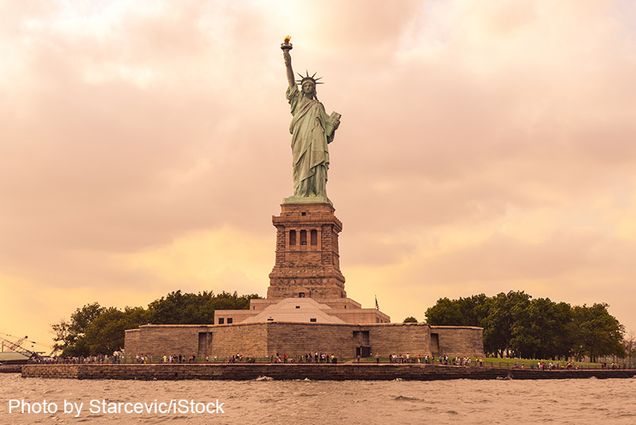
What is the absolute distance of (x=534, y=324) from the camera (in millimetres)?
99312

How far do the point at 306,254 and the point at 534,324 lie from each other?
92.1 feet

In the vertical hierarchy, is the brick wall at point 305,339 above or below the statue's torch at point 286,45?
below

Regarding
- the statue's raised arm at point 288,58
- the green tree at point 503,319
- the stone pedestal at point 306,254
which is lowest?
the green tree at point 503,319

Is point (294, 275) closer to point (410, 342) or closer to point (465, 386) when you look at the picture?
point (410, 342)

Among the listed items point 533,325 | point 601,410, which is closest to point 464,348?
point 533,325

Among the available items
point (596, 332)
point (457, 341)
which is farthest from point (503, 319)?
point (457, 341)

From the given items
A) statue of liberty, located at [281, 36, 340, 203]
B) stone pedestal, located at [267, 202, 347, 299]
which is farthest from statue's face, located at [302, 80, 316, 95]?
stone pedestal, located at [267, 202, 347, 299]

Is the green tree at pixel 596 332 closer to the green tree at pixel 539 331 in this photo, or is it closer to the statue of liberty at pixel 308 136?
the green tree at pixel 539 331

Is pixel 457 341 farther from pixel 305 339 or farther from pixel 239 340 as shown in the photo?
pixel 239 340

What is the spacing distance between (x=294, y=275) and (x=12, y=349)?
62.3 m

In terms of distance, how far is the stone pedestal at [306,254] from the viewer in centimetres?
9194

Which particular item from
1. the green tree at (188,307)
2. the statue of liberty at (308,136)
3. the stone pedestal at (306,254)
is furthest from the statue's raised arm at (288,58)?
the green tree at (188,307)

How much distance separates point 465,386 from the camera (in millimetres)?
59625

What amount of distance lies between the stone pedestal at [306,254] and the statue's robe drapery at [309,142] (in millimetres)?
3164
